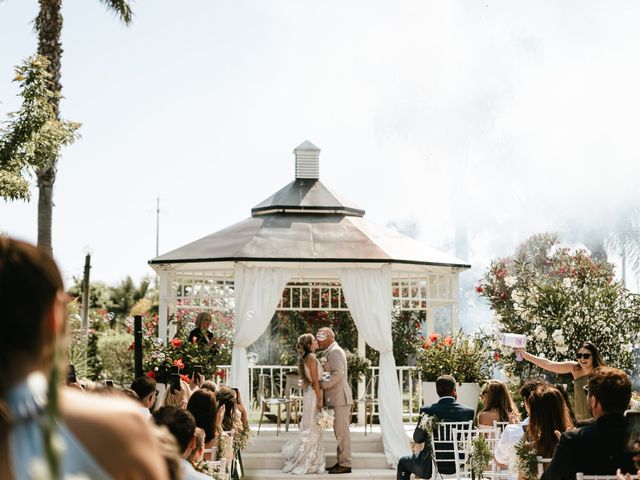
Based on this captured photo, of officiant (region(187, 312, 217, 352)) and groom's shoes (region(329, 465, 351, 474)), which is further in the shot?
groom's shoes (region(329, 465, 351, 474))

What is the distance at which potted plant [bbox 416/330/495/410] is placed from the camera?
13.6m

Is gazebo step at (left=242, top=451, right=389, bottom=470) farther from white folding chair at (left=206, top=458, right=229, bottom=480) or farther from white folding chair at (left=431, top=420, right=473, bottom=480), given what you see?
white folding chair at (left=206, top=458, right=229, bottom=480)

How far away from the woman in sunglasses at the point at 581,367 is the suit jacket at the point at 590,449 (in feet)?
13.9

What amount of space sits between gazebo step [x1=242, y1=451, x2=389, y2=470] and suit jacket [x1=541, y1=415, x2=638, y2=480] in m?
8.59

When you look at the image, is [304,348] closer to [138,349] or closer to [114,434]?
[138,349]

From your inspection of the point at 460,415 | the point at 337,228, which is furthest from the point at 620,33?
the point at 460,415

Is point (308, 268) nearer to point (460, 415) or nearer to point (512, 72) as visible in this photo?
point (460, 415)

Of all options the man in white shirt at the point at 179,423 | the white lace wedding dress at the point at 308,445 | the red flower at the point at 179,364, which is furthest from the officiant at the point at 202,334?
the man in white shirt at the point at 179,423

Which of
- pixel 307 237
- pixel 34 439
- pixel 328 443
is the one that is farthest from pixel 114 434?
pixel 307 237

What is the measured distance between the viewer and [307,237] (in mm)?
14547

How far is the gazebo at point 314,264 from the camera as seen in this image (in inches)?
544

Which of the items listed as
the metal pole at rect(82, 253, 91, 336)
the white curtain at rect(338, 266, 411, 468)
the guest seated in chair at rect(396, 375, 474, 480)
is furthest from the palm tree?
the guest seated in chair at rect(396, 375, 474, 480)

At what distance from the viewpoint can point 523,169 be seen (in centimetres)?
5466

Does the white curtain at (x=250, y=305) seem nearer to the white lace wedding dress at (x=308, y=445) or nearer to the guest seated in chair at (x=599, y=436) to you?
the white lace wedding dress at (x=308, y=445)
